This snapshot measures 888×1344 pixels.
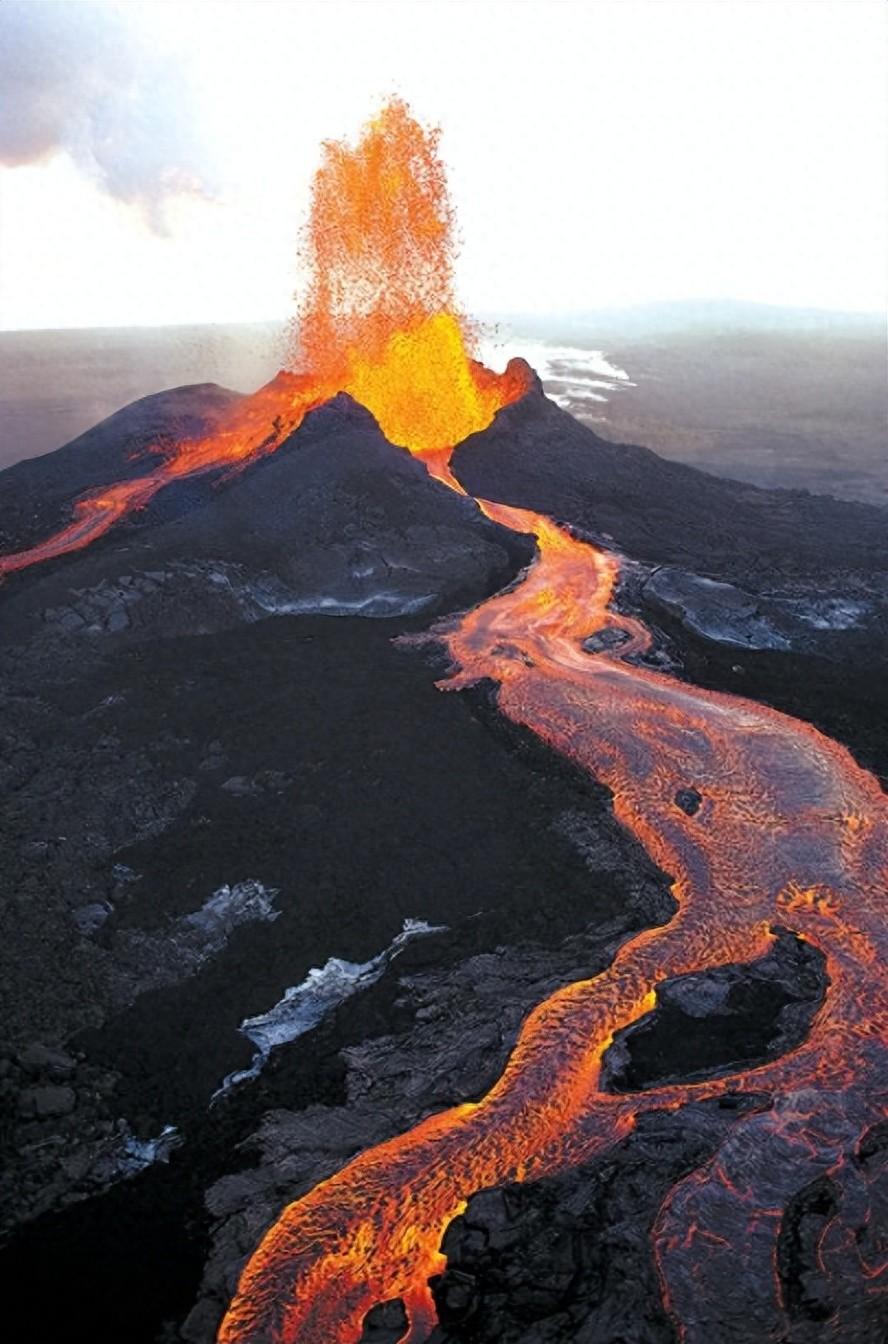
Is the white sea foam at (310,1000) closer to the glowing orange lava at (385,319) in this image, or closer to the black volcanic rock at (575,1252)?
the black volcanic rock at (575,1252)

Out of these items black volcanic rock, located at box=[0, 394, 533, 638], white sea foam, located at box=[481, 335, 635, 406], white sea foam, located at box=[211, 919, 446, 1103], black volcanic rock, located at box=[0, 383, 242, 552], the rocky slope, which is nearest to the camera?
the rocky slope

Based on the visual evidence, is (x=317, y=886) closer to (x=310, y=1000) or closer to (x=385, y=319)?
(x=310, y=1000)

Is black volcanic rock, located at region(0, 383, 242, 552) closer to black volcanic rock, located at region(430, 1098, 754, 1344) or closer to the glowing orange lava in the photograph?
the glowing orange lava

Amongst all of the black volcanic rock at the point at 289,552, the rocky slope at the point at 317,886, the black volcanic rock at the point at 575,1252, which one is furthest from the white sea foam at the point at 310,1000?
the black volcanic rock at the point at 289,552

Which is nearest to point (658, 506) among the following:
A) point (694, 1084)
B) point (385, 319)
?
point (385, 319)

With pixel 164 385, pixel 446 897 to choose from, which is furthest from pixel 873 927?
pixel 164 385

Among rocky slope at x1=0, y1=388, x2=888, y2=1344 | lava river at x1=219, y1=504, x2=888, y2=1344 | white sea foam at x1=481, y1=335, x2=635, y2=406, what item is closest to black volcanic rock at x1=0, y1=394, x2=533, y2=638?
rocky slope at x1=0, y1=388, x2=888, y2=1344

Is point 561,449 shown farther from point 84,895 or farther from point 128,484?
point 84,895
